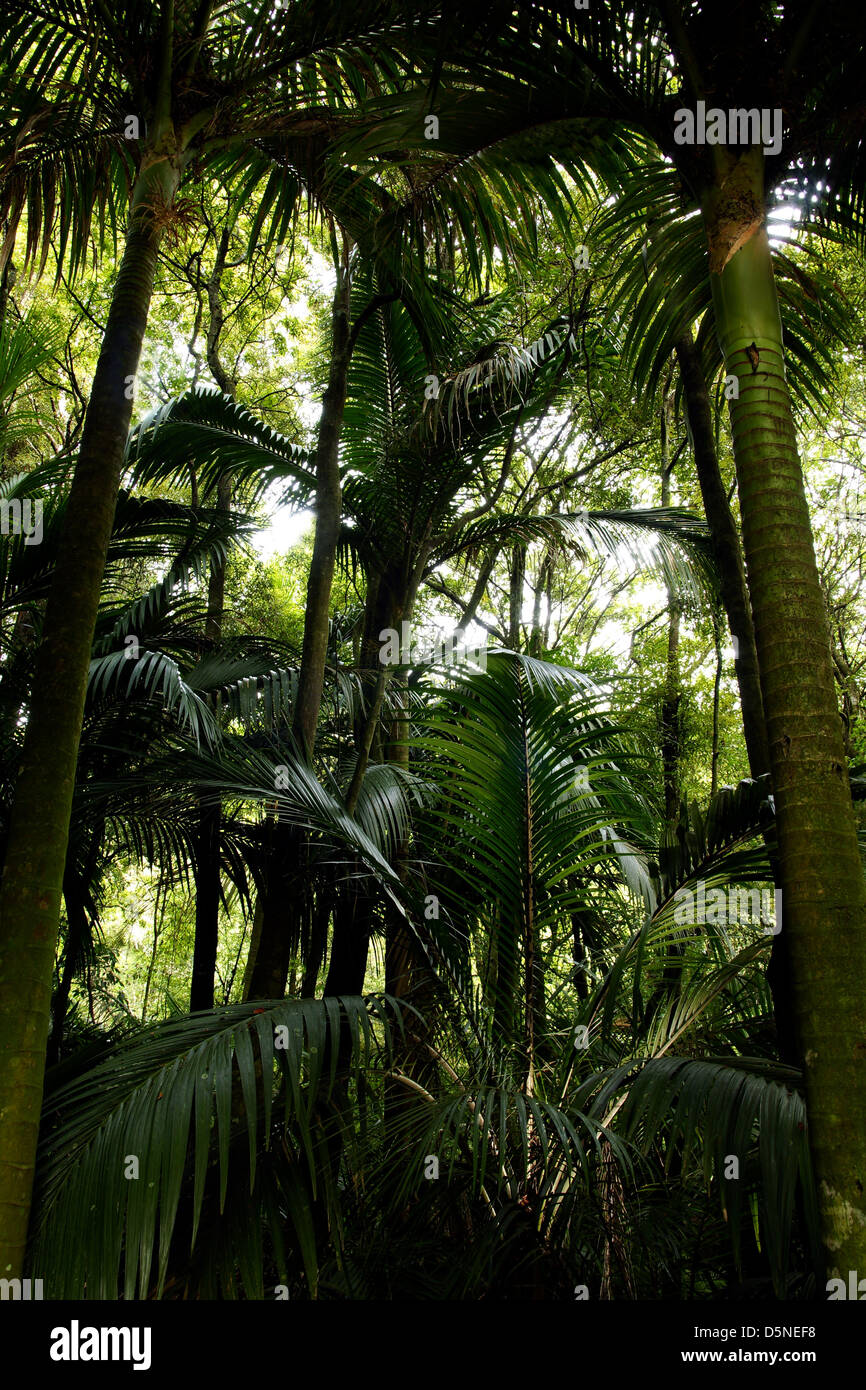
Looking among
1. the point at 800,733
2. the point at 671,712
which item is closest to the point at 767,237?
the point at 800,733

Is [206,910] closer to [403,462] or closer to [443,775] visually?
[443,775]

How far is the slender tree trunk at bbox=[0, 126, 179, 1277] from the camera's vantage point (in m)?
2.05

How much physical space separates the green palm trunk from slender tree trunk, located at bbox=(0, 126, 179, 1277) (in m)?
1.70

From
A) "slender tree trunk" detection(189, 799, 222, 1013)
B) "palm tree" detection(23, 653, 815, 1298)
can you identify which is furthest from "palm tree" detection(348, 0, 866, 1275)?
"slender tree trunk" detection(189, 799, 222, 1013)

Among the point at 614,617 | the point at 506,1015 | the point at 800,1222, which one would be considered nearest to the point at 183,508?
the point at 506,1015

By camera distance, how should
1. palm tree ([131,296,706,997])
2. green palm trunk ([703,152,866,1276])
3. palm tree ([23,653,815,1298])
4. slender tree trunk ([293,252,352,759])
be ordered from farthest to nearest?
palm tree ([131,296,706,997]) < slender tree trunk ([293,252,352,759]) < palm tree ([23,653,815,1298]) < green palm trunk ([703,152,866,1276])

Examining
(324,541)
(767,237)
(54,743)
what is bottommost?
(54,743)

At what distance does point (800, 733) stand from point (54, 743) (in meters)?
1.84

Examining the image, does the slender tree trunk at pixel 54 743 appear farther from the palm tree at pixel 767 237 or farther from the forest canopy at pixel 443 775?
the palm tree at pixel 767 237

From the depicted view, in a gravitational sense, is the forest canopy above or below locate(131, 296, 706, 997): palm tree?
below

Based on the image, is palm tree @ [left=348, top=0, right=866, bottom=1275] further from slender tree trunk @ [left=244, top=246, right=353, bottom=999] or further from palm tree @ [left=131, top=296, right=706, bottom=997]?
slender tree trunk @ [left=244, top=246, right=353, bottom=999]

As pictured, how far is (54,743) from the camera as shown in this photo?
2.36 metres

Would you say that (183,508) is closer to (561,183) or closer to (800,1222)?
A: (561,183)
